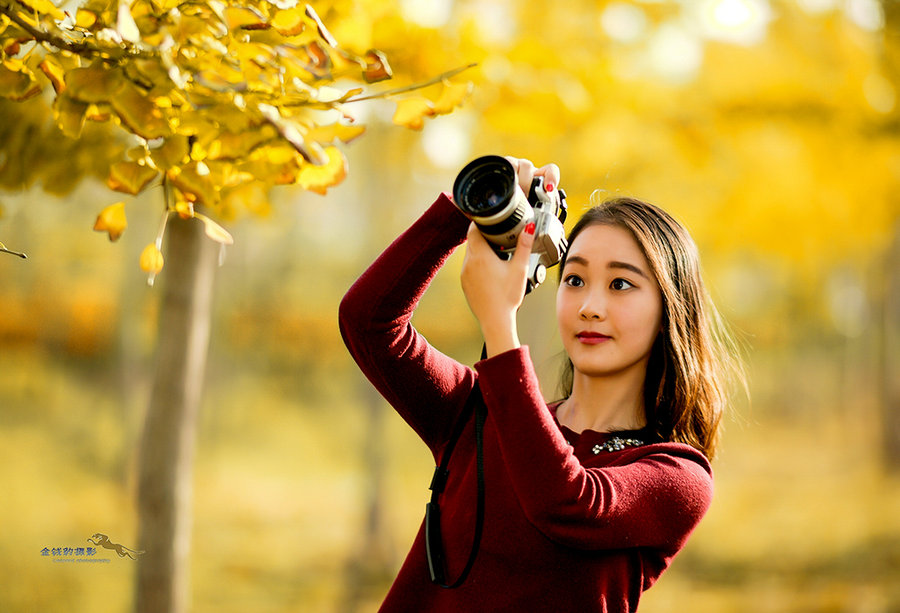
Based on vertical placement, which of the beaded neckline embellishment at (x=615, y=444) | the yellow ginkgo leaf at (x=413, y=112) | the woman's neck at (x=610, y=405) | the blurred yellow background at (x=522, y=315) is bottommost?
the beaded neckline embellishment at (x=615, y=444)

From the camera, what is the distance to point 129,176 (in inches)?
56.1

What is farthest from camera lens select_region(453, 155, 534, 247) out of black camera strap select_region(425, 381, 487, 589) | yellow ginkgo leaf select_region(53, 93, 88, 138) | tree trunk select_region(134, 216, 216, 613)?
tree trunk select_region(134, 216, 216, 613)

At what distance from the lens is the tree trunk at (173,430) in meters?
2.70

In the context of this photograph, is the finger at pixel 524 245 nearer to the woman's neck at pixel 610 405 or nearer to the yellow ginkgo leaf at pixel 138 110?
the woman's neck at pixel 610 405

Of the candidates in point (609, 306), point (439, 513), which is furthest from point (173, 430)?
point (609, 306)

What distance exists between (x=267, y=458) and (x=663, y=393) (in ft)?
35.4

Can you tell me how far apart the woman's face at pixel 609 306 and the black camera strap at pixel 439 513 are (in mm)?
212

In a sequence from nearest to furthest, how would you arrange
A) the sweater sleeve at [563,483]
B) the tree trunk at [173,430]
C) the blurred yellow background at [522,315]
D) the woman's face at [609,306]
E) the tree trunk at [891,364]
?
the sweater sleeve at [563,483] → the woman's face at [609,306] → the tree trunk at [173,430] → the blurred yellow background at [522,315] → the tree trunk at [891,364]

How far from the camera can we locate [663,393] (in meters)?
1.65

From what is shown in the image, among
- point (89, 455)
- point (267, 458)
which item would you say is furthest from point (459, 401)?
point (267, 458)

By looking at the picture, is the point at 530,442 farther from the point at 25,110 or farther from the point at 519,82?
the point at 519,82

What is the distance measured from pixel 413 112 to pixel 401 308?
338 millimetres

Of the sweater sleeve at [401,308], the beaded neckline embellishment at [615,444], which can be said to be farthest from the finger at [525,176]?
the beaded neckline embellishment at [615,444]

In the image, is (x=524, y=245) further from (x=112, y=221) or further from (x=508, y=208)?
(x=112, y=221)
